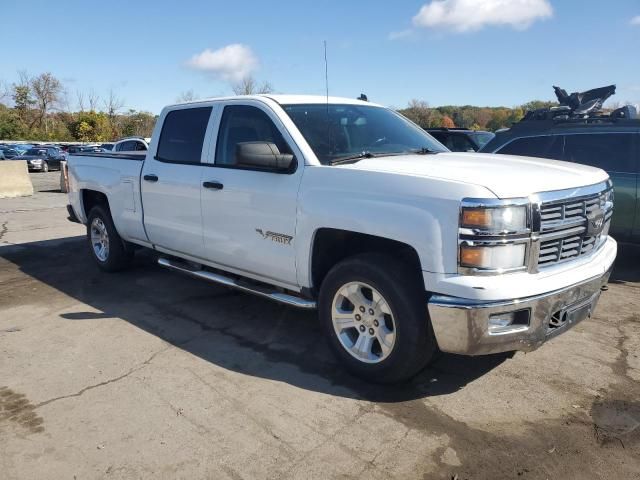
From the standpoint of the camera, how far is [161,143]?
221 inches

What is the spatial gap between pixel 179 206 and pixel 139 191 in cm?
87

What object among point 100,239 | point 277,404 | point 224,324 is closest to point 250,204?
point 224,324

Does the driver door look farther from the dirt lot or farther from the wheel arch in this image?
the dirt lot

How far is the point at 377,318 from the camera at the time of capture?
12.0 feet

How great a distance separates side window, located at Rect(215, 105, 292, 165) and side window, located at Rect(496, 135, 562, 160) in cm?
384

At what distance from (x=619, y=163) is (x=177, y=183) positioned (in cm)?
497

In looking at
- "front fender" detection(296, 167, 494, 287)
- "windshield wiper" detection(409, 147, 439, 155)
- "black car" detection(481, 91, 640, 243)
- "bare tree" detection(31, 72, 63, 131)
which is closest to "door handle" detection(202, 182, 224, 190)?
"front fender" detection(296, 167, 494, 287)

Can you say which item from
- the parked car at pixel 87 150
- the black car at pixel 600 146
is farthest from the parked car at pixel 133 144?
the black car at pixel 600 146

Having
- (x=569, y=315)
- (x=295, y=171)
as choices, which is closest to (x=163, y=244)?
(x=295, y=171)

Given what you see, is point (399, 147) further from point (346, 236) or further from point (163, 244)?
point (163, 244)

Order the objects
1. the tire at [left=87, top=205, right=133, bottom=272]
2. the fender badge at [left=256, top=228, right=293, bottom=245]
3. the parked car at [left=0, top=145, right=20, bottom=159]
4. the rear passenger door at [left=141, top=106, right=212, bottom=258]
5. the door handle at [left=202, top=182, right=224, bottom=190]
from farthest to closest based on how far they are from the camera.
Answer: the parked car at [left=0, top=145, right=20, bottom=159] < the tire at [left=87, top=205, right=133, bottom=272] < the rear passenger door at [left=141, top=106, right=212, bottom=258] < the door handle at [left=202, top=182, right=224, bottom=190] < the fender badge at [left=256, top=228, right=293, bottom=245]

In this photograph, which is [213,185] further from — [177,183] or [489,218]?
[489,218]

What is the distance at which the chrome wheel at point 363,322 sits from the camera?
11.9 feet

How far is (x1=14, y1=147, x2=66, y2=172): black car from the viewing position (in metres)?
31.8
